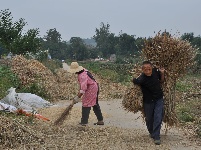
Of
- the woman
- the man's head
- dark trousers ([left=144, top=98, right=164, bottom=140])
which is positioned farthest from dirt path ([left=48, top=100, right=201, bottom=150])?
the man's head

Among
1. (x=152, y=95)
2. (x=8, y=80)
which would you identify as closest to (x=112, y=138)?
(x=152, y=95)

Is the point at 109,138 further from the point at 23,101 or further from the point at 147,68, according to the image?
the point at 23,101

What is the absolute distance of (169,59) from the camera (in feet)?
24.6

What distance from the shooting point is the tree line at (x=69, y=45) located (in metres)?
26.7

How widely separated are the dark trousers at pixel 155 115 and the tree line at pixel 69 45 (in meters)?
1.19

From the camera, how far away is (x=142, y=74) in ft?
23.8

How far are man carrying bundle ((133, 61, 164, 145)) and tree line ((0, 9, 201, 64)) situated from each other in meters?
0.84

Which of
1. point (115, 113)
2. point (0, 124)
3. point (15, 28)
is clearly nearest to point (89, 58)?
point (15, 28)

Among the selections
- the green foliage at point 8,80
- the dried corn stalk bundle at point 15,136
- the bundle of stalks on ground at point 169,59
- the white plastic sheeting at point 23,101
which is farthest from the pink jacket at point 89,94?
the green foliage at point 8,80

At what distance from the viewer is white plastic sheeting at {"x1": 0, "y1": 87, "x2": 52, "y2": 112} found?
35.2 ft

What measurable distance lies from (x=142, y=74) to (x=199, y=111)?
5036 millimetres

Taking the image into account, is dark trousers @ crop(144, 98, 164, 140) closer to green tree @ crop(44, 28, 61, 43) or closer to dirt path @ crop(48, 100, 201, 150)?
dirt path @ crop(48, 100, 201, 150)

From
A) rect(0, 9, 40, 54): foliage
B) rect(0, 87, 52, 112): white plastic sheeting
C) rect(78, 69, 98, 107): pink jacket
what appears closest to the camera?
rect(78, 69, 98, 107): pink jacket

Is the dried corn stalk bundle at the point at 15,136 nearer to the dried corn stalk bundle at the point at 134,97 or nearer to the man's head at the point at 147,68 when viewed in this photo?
the dried corn stalk bundle at the point at 134,97
